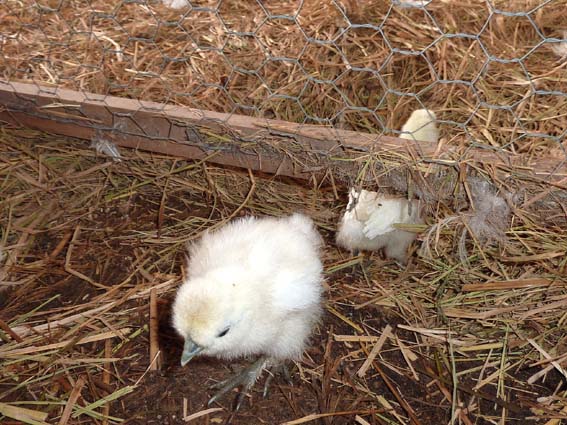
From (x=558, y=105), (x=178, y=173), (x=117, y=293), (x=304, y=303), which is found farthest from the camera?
(x=178, y=173)

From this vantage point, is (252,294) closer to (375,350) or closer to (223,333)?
(223,333)

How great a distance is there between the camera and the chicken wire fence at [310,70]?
1.94m

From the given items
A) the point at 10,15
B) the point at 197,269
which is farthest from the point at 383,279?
the point at 10,15

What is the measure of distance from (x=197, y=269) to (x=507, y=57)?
1477mm

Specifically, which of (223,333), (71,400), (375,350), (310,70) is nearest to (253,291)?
(223,333)

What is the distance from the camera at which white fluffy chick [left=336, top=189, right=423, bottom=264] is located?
64.5 inches

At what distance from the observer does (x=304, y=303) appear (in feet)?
4.79

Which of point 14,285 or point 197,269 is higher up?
point 197,269

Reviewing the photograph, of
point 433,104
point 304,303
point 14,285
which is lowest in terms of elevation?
point 14,285

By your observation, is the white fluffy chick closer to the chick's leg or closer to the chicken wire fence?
the chicken wire fence

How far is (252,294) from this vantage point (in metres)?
1.36

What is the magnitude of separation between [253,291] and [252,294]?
11 mm

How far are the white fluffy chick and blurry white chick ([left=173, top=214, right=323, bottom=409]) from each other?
0.11 m

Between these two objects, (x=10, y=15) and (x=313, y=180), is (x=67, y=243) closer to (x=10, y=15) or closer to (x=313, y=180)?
(x=313, y=180)
